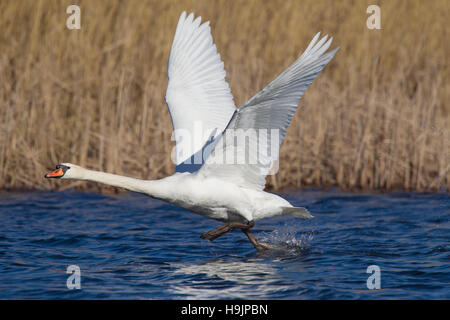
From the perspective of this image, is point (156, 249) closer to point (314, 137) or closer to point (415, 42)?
point (314, 137)

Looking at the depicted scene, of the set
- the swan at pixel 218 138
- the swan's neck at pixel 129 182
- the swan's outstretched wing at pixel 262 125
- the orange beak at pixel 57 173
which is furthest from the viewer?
the orange beak at pixel 57 173

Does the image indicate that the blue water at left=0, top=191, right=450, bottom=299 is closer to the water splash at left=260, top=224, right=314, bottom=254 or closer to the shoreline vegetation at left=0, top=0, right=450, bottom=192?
the water splash at left=260, top=224, right=314, bottom=254

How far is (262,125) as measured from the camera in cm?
676

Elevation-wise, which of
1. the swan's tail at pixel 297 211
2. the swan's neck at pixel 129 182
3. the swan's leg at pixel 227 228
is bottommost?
the swan's leg at pixel 227 228

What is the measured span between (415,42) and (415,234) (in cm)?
487

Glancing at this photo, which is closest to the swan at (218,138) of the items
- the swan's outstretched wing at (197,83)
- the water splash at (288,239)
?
the swan's outstretched wing at (197,83)

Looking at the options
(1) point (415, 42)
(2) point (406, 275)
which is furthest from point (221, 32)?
(2) point (406, 275)

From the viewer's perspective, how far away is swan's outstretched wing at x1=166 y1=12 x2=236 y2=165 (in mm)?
8453

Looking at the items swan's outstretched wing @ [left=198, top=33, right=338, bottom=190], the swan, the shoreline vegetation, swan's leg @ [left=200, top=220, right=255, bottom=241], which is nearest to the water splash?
the swan

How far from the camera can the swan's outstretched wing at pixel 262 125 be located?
20.5 feet

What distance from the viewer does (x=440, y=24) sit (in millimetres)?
12758

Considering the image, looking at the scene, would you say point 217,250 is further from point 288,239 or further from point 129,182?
point 129,182

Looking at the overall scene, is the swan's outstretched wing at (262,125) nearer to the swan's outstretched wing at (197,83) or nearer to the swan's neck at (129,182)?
the swan's neck at (129,182)

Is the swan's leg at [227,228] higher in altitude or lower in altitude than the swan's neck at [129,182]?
lower
